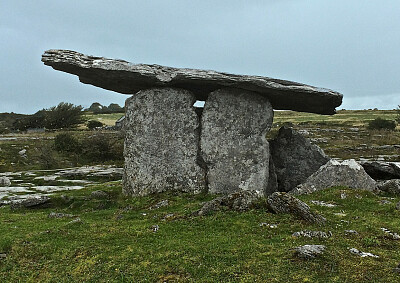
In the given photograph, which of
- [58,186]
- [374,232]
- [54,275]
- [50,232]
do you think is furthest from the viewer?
[58,186]

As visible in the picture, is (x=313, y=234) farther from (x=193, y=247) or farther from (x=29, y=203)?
(x=29, y=203)

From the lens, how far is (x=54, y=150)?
116ft

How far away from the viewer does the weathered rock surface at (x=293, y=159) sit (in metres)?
19.0

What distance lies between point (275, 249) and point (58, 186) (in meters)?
16.7

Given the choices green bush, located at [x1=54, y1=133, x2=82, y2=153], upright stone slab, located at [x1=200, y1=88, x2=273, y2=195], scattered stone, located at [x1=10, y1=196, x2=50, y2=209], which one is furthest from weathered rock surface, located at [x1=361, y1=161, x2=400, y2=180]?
green bush, located at [x1=54, y1=133, x2=82, y2=153]

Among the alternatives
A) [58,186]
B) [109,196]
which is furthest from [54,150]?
[109,196]

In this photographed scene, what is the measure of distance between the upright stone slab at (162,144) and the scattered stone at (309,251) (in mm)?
8379

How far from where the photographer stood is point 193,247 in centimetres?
848

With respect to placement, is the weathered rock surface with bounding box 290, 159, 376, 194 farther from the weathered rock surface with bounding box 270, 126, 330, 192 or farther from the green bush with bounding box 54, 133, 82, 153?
the green bush with bounding box 54, 133, 82, 153

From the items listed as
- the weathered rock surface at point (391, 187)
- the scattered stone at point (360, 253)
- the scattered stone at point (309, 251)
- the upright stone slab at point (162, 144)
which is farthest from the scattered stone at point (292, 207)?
the weathered rock surface at point (391, 187)

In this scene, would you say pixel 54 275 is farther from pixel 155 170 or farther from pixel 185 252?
pixel 155 170

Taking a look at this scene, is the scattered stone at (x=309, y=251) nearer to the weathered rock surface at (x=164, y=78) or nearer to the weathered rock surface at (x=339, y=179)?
the weathered rock surface at (x=339, y=179)

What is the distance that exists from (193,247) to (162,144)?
8.12m

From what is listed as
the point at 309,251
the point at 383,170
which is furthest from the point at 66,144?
the point at 309,251
